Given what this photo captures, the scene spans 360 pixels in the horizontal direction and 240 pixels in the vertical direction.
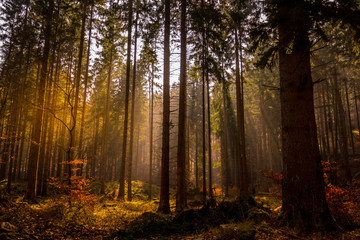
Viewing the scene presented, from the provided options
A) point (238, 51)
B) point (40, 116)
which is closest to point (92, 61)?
point (40, 116)

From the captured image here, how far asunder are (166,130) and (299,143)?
20.3ft

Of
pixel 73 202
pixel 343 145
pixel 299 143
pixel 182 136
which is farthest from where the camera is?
pixel 343 145

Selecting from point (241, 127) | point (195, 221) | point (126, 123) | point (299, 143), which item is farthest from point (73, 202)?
point (241, 127)

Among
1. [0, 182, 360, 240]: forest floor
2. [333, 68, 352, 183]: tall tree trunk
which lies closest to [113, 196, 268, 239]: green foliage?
[0, 182, 360, 240]: forest floor

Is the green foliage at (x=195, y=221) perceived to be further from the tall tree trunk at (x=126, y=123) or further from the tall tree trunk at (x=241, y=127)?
the tall tree trunk at (x=126, y=123)

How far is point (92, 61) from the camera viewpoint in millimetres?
17078

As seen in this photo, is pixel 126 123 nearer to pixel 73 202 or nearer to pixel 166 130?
pixel 166 130

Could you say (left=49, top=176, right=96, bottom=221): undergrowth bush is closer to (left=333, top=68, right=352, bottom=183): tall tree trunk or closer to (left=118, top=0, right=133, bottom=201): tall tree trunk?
(left=118, top=0, right=133, bottom=201): tall tree trunk

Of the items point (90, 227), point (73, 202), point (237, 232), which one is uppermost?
point (237, 232)

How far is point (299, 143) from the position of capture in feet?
16.6

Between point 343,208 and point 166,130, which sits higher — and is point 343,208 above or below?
below

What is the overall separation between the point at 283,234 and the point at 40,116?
36.9 feet

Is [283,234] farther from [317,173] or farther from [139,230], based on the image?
[139,230]

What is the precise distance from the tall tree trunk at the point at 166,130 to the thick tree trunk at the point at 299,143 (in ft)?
18.7
